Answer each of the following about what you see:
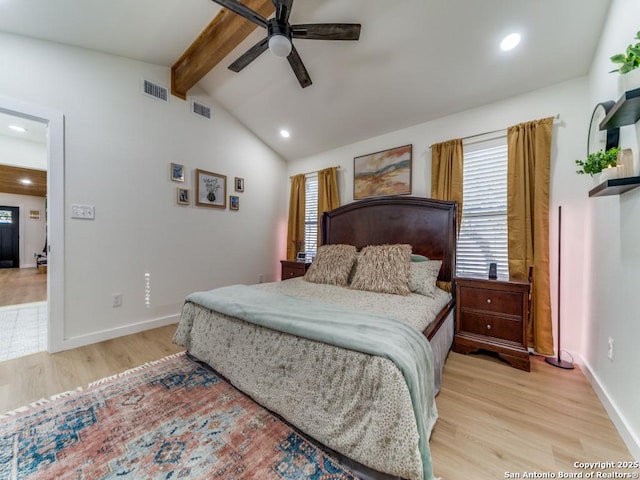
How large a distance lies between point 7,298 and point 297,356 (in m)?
5.87

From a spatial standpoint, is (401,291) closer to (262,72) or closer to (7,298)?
(262,72)

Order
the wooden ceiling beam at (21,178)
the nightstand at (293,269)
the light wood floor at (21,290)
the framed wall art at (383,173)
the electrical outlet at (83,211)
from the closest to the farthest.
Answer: the electrical outlet at (83,211), the framed wall art at (383,173), the nightstand at (293,269), the light wood floor at (21,290), the wooden ceiling beam at (21,178)

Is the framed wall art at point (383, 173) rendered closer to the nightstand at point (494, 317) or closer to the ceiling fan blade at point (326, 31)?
the nightstand at point (494, 317)

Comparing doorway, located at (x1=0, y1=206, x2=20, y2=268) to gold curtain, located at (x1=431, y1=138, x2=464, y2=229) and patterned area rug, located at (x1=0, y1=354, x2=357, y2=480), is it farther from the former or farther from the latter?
gold curtain, located at (x1=431, y1=138, x2=464, y2=229)

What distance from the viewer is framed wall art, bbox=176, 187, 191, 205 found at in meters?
3.27

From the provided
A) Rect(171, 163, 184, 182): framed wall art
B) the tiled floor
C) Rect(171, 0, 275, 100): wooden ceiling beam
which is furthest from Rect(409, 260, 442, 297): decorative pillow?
the tiled floor

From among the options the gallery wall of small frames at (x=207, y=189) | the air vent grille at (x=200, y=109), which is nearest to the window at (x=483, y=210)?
the gallery wall of small frames at (x=207, y=189)

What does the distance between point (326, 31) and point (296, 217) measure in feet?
9.04

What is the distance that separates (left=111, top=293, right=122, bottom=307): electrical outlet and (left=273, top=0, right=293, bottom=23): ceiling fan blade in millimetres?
3076

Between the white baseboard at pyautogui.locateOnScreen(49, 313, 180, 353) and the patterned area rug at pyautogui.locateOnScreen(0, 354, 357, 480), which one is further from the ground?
the white baseboard at pyautogui.locateOnScreen(49, 313, 180, 353)

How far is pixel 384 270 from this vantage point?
95.8 inches

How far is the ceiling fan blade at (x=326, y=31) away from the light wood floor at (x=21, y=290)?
5601 millimetres

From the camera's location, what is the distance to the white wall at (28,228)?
815cm

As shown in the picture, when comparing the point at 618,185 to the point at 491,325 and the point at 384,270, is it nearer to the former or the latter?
the point at 491,325
